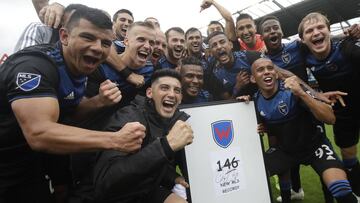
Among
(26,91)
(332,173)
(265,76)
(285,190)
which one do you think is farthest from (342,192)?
(26,91)

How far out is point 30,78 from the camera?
1881mm

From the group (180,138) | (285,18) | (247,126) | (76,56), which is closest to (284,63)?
(247,126)

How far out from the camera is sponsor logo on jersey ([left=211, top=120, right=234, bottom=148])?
11.5 feet

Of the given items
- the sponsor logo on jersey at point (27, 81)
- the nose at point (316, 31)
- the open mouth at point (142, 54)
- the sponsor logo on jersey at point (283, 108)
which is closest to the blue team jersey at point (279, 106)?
the sponsor logo on jersey at point (283, 108)

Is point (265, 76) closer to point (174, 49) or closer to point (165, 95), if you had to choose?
point (165, 95)

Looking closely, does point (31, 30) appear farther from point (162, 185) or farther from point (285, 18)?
point (285, 18)

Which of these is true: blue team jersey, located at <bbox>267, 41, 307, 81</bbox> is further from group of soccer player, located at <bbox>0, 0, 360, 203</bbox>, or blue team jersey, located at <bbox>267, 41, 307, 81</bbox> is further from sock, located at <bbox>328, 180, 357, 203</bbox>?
sock, located at <bbox>328, 180, 357, 203</bbox>

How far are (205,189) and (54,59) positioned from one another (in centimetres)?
205

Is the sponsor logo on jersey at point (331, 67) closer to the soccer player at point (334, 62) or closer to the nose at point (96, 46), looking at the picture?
the soccer player at point (334, 62)

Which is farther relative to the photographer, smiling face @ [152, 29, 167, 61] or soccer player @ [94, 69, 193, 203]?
smiling face @ [152, 29, 167, 61]

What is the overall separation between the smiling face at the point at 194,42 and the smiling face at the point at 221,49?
26.2 inches

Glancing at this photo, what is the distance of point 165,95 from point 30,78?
1.48 m

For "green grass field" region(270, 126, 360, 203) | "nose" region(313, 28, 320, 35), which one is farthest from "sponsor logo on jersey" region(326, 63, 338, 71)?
"green grass field" region(270, 126, 360, 203)

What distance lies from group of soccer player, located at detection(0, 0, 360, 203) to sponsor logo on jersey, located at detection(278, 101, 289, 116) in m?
0.01
